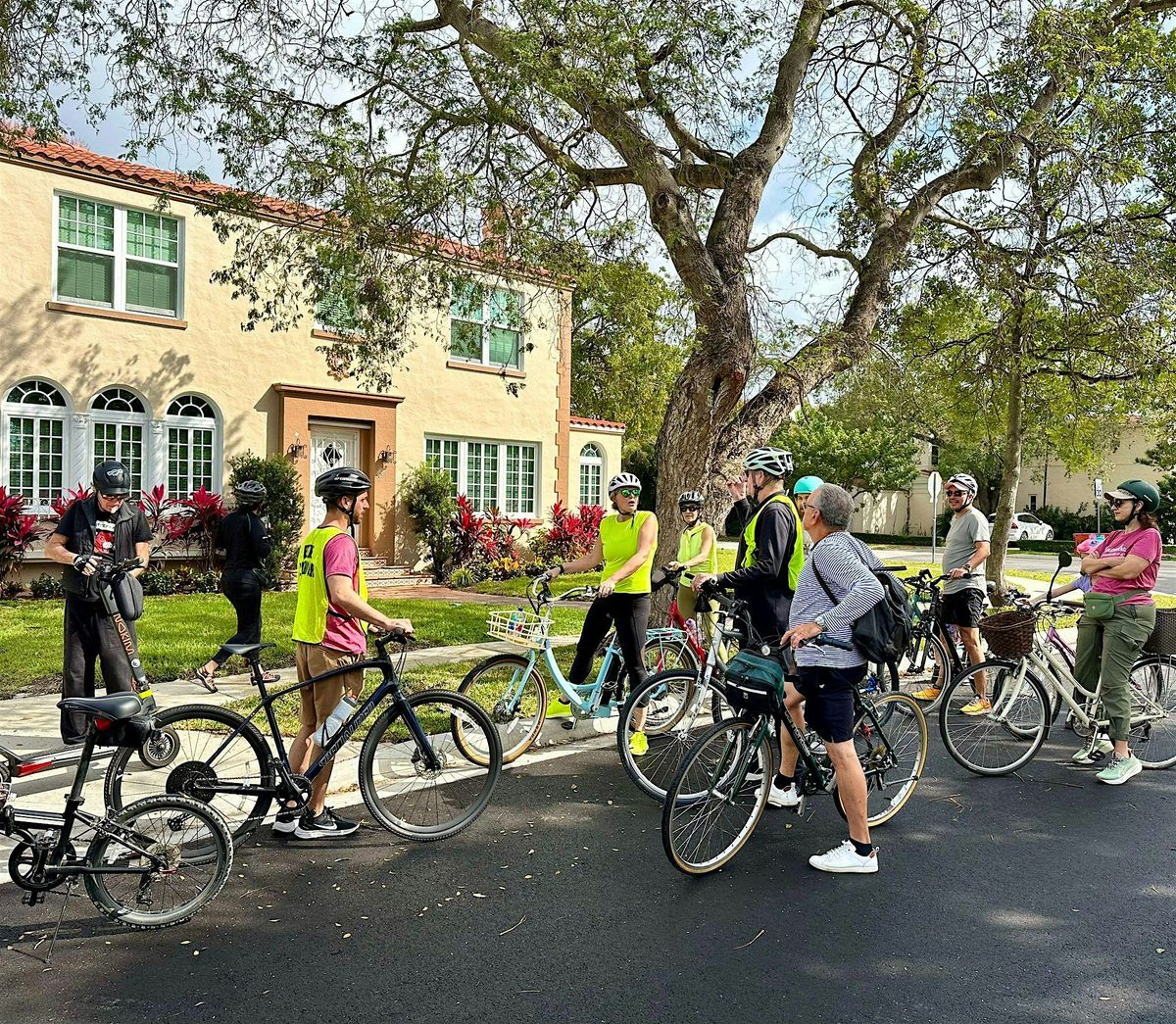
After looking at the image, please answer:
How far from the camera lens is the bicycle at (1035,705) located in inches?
252

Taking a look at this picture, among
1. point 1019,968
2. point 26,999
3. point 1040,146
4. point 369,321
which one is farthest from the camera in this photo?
point 369,321

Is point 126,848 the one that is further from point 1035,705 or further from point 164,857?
point 1035,705

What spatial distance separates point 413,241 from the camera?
409 inches

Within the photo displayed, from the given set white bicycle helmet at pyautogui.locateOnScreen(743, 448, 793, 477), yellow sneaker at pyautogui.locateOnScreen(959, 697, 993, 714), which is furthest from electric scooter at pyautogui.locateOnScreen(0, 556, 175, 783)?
yellow sneaker at pyautogui.locateOnScreen(959, 697, 993, 714)

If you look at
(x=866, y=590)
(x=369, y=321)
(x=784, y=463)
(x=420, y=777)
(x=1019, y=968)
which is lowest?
(x=1019, y=968)

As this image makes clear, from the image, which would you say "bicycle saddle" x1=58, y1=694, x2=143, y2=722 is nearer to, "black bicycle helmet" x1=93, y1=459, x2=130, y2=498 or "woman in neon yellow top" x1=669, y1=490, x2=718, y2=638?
"black bicycle helmet" x1=93, y1=459, x2=130, y2=498

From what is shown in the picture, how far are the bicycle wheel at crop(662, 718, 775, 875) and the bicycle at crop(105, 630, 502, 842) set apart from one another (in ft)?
3.99

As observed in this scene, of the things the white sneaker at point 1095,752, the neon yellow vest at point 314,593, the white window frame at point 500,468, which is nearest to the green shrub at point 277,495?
the white window frame at point 500,468

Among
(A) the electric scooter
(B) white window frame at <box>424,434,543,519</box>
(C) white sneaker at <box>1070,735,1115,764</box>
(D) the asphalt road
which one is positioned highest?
(B) white window frame at <box>424,434,543,519</box>

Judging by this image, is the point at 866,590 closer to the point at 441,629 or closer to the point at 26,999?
the point at 26,999

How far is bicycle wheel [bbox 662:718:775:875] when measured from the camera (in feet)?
14.9

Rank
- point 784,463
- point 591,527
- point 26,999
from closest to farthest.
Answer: point 26,999 → point 784,463 → point 591,527

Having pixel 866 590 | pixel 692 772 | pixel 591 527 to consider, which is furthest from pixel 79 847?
pixel 591 527

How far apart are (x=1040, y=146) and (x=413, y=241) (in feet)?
21.8
